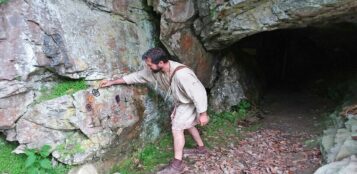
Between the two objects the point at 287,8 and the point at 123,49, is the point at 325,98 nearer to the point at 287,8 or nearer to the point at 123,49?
the point at 287,8

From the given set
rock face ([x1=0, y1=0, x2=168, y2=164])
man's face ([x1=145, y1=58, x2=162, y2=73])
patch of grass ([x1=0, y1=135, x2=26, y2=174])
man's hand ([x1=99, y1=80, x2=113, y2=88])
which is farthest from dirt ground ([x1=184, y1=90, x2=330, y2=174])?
patch of grass ([x1=0, y1=135, x2=26, y2=174])

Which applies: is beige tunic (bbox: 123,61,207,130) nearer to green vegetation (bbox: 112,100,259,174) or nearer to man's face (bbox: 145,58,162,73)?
man's face (bbox: 145,58,162,73)

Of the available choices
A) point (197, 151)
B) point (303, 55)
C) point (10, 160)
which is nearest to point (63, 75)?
point (10, 160)

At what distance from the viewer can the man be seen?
17.7ft

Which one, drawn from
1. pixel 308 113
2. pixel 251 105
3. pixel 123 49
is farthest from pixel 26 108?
pixel 308 113

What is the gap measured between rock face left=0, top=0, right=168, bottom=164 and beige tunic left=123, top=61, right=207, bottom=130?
452mm

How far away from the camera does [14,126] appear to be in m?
5.31

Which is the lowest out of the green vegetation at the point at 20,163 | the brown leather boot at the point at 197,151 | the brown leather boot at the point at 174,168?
the brown leather boot at the point at 174,168

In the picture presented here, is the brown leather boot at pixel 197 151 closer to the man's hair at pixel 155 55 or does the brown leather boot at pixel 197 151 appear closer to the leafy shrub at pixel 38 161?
the man's hair at pixel 155 55

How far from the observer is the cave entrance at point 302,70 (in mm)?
9062

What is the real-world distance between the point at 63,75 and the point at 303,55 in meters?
11.9

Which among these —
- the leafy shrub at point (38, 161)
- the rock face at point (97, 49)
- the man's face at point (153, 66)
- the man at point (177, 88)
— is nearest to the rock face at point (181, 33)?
the rock face at point (97, 49)

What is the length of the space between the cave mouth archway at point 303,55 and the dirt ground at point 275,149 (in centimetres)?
253

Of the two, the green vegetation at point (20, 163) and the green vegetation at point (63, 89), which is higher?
the green vegetation at point (63, 89)
